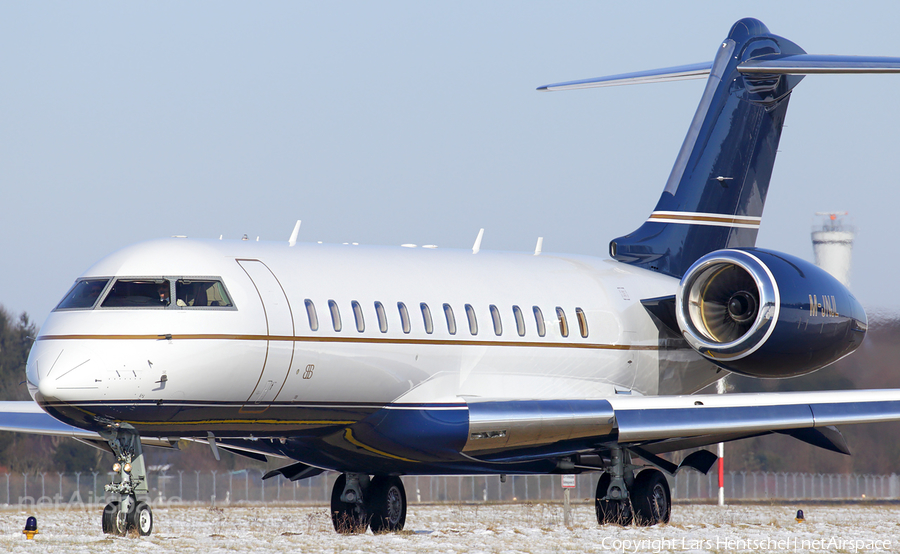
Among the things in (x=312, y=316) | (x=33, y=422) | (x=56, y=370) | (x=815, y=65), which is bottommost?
(x=33, y=422)

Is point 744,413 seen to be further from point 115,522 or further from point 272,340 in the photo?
point 115,522

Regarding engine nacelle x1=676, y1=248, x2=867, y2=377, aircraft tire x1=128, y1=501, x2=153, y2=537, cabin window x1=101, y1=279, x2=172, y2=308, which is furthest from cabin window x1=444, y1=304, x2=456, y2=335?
aircraft tire x1=128, y1=501, x2=153, y2=537

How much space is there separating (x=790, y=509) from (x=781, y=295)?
13.4m

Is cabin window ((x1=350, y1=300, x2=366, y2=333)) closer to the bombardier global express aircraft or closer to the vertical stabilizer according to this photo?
the bombardier global express aircraft

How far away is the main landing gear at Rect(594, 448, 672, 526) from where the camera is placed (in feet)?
61.8

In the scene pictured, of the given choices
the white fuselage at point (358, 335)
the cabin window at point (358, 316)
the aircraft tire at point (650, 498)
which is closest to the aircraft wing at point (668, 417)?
the white fuselage at point (358, 335)

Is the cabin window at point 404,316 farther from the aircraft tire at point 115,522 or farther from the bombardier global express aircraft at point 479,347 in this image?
the aircraft tire at point 115,522

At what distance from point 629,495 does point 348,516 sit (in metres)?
4.34

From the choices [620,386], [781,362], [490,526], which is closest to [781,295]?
[781,362]

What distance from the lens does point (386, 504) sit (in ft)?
65.5

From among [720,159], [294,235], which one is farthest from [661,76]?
[294,235]

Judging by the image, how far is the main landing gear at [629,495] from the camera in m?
18.8

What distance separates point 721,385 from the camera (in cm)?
2445

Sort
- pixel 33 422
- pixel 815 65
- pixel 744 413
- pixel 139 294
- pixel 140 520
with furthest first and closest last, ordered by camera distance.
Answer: pixel 815 65, pixel 33 422, pixel 744 413, pixel 139 294, pixel 140 520
